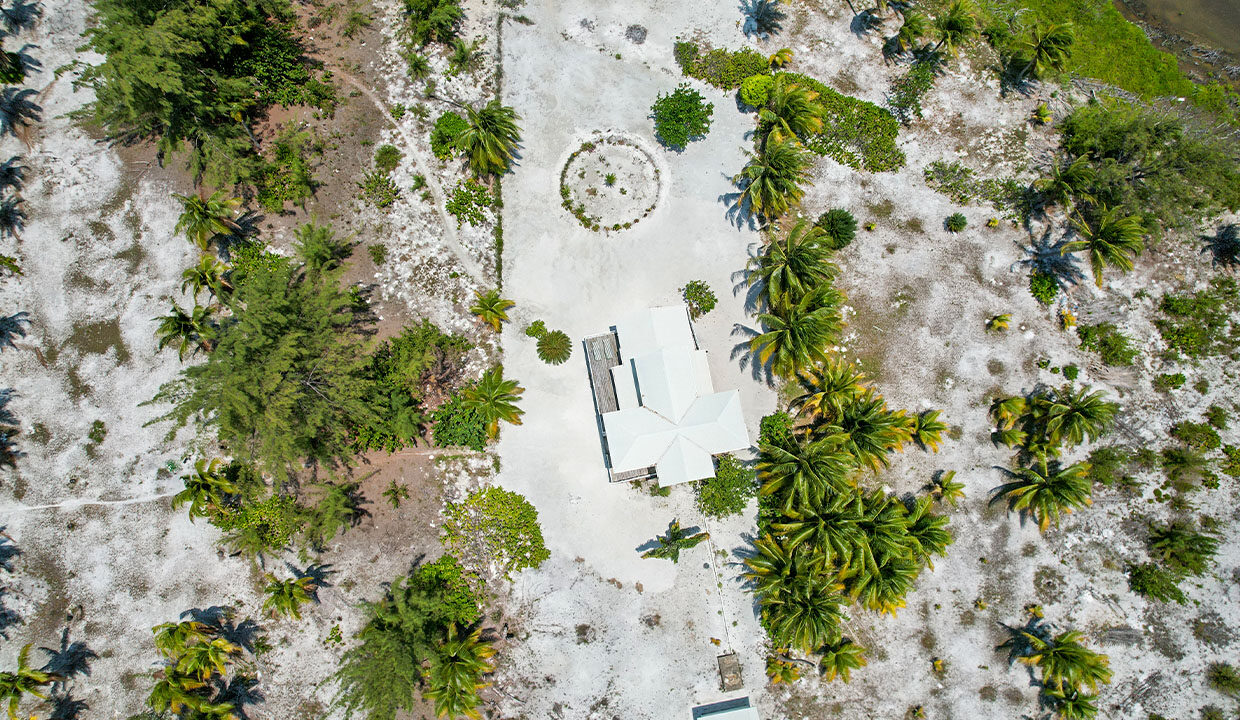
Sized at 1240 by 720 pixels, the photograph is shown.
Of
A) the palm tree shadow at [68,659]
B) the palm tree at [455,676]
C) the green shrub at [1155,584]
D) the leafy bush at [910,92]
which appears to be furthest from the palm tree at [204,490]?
the green shrub at [1155,584]

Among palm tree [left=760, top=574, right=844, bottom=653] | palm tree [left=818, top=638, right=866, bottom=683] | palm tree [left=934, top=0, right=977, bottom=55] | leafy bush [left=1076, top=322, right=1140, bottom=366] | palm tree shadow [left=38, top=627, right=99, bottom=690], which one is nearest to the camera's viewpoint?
palm tree [left=760, top=574, right=844, bottom=653]

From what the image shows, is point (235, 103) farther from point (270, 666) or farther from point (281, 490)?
point (270, 666)

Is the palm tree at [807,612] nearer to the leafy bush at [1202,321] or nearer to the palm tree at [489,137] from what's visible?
the leafy bush at [1202,321]

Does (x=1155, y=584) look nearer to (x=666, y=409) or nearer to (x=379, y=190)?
(x=666, y=409)

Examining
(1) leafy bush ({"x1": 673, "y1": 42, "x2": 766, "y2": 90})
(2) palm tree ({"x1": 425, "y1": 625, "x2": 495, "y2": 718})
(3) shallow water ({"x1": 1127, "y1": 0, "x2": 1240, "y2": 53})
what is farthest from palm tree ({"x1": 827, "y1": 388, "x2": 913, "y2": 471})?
(3) shallow water ({"x1": 1127, "y1": 0, "x2": 1240, "y2": 53})

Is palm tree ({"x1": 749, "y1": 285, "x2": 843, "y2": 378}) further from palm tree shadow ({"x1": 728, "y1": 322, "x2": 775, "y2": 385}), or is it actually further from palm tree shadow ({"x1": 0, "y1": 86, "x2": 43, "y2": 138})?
palm tree shadow ({"x1": 0, "y1": 86, "x2": 43, "y2": 138})

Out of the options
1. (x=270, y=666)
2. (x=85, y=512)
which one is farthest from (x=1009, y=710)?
(x=85, y=512)

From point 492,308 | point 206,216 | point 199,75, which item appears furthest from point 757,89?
point 206,216
